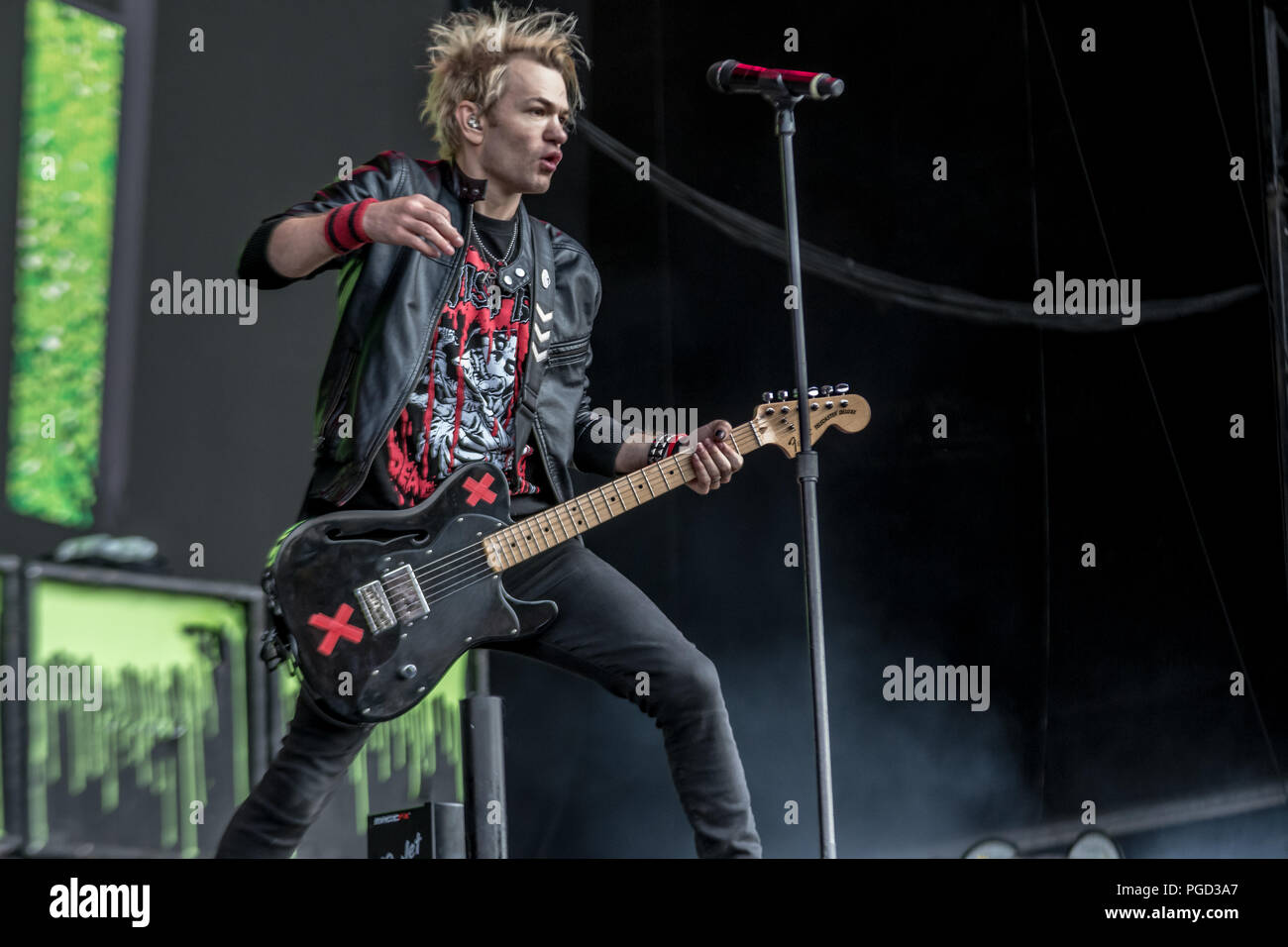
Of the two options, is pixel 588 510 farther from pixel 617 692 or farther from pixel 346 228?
pixel 346 228

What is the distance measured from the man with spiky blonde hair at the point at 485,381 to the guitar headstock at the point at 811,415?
15 centimetres

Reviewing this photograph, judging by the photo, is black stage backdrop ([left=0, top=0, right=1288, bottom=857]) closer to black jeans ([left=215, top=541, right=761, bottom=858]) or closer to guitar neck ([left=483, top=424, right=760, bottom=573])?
guitar neck ([left=483, top=424, right=760, bottom=573])

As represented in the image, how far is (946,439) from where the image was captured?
165 inches

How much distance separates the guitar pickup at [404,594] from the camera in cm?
314

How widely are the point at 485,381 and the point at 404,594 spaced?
524 mm

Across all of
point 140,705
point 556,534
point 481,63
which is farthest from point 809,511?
point 140,705

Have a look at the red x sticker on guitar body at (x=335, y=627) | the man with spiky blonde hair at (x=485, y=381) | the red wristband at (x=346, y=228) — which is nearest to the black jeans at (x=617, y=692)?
the man with spiky blonde hair at (x=485, y=381)

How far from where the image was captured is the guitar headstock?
3.51 m

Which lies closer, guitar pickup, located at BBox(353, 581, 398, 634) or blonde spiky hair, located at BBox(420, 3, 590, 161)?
guitar pickup, located at BBox(353, 581, 398, 634)

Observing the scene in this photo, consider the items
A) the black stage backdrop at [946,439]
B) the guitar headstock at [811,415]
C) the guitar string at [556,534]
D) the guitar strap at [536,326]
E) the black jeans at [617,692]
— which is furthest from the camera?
the black stage backdrop at [946,439]

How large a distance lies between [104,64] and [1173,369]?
2.96m

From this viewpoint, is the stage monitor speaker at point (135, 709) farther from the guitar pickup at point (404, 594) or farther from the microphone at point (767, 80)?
the microphone at point (767, 80)

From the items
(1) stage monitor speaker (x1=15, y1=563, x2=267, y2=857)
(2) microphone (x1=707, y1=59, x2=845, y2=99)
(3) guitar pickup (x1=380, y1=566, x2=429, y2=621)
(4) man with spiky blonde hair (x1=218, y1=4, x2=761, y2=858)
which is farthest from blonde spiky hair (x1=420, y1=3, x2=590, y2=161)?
(1) stage monitor speaker (x1=15, y1=563, x2=267, y2=857)

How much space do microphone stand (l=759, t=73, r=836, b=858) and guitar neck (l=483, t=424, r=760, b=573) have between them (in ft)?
0.88
